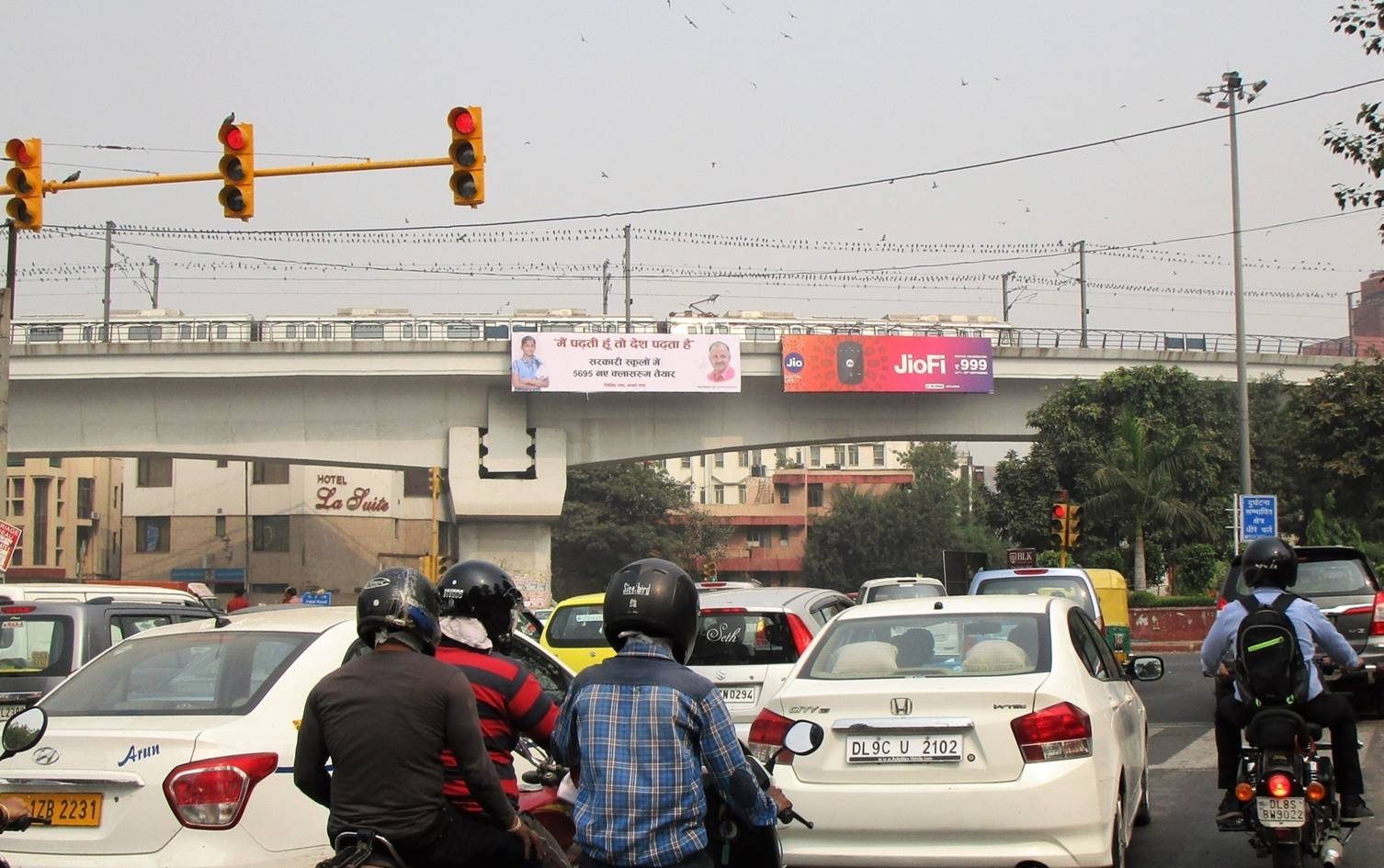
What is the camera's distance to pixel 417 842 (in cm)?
407

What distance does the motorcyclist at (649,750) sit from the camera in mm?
3777

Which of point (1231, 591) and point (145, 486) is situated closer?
point (1231, 591)

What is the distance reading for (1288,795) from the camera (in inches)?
257

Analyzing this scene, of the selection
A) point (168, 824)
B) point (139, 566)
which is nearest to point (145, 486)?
point (139, 566)

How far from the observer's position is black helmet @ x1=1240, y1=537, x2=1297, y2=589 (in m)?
7.30

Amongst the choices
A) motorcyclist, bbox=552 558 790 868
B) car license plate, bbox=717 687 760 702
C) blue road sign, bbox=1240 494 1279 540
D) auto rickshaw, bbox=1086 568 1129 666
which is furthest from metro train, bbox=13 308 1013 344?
motorcyclist, bbox=552 558 790 868

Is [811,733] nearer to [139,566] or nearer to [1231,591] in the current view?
[1231,591]

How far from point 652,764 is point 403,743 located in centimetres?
72

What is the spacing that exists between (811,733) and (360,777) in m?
1.25

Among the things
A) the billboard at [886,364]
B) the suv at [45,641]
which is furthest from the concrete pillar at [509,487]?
the suv at [45,641]

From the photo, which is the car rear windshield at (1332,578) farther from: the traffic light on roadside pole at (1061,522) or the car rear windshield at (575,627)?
the traffic light on roadside pole at (1061,522)

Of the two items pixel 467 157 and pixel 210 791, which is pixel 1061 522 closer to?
pixel 467 157

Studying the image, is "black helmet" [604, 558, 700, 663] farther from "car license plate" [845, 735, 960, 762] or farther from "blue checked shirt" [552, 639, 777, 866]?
"car license plate" [845, 735, 960, 762]

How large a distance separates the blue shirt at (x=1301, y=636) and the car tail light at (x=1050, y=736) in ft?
3.88
